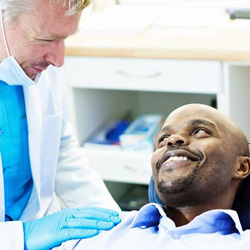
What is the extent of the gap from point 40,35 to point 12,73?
13cm

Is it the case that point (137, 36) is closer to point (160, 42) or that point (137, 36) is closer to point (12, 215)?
point (160, 42)

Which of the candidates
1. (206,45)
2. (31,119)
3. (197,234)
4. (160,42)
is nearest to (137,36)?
(160,42)

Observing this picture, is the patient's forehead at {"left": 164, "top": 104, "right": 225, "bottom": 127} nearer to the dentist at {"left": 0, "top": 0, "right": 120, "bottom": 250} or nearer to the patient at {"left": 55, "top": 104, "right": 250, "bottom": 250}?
the patient at {"left": 55, "top": 104, "right": 250, "bottom": 250}

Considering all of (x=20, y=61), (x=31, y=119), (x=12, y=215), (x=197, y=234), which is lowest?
(x=12, y=215)

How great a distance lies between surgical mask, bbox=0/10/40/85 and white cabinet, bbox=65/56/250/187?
68 cm

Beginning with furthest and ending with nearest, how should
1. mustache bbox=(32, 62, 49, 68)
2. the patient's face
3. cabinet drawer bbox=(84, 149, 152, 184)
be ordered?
cabinet drawer bbox=(84, 149, 152, 184), mustache bbox=(32, 62, 49, 68), the patient's face

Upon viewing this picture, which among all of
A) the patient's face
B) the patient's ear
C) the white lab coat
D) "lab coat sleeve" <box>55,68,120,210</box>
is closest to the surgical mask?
the white lab coat

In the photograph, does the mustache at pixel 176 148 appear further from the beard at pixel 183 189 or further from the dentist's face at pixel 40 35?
the dentist's face at pixel 40 35

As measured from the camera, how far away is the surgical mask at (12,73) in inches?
66.4

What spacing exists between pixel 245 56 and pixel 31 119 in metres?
0.77

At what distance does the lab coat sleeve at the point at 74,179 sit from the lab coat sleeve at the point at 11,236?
324 mm

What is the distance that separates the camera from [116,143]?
2.62m

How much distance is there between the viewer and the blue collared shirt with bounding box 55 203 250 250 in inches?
60.3

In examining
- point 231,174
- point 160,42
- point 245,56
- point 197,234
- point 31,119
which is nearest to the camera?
point 197,234
